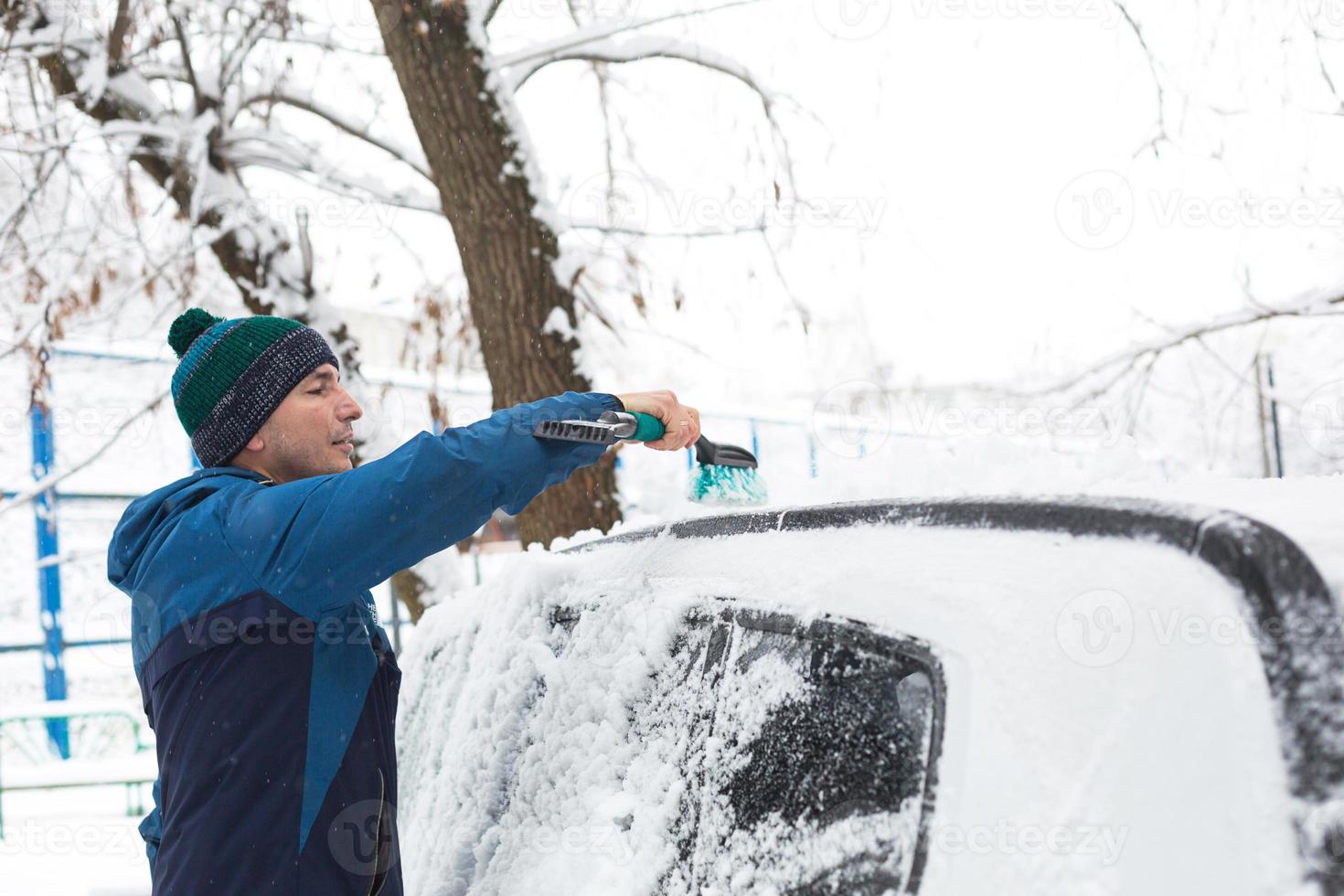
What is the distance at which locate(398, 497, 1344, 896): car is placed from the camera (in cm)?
87

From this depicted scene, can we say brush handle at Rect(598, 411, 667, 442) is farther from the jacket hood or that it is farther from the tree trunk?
the tree trunk

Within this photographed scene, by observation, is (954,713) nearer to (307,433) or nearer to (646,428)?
(646,428)

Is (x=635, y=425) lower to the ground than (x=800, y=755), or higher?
higher

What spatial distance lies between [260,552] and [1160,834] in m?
1.33

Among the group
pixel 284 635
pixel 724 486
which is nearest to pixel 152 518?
pixel 284 635

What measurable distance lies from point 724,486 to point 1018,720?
4.85 ft

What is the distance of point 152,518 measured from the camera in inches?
73.0

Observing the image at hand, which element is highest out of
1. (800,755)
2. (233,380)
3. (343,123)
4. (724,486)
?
(343,123)

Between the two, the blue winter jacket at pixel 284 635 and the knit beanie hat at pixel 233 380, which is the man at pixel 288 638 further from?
Result: the knit beanie hat at pixel 233 380

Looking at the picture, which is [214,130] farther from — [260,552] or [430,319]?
[260,552]

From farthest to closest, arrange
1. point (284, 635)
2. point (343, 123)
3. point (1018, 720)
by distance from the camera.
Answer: point (343, 123) < point (284, 635) < point (1018, 720)

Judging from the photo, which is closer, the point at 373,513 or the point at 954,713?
the point at 954,713

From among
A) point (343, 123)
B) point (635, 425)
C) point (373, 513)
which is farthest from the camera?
point (343, 123)

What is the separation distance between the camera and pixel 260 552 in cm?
169
